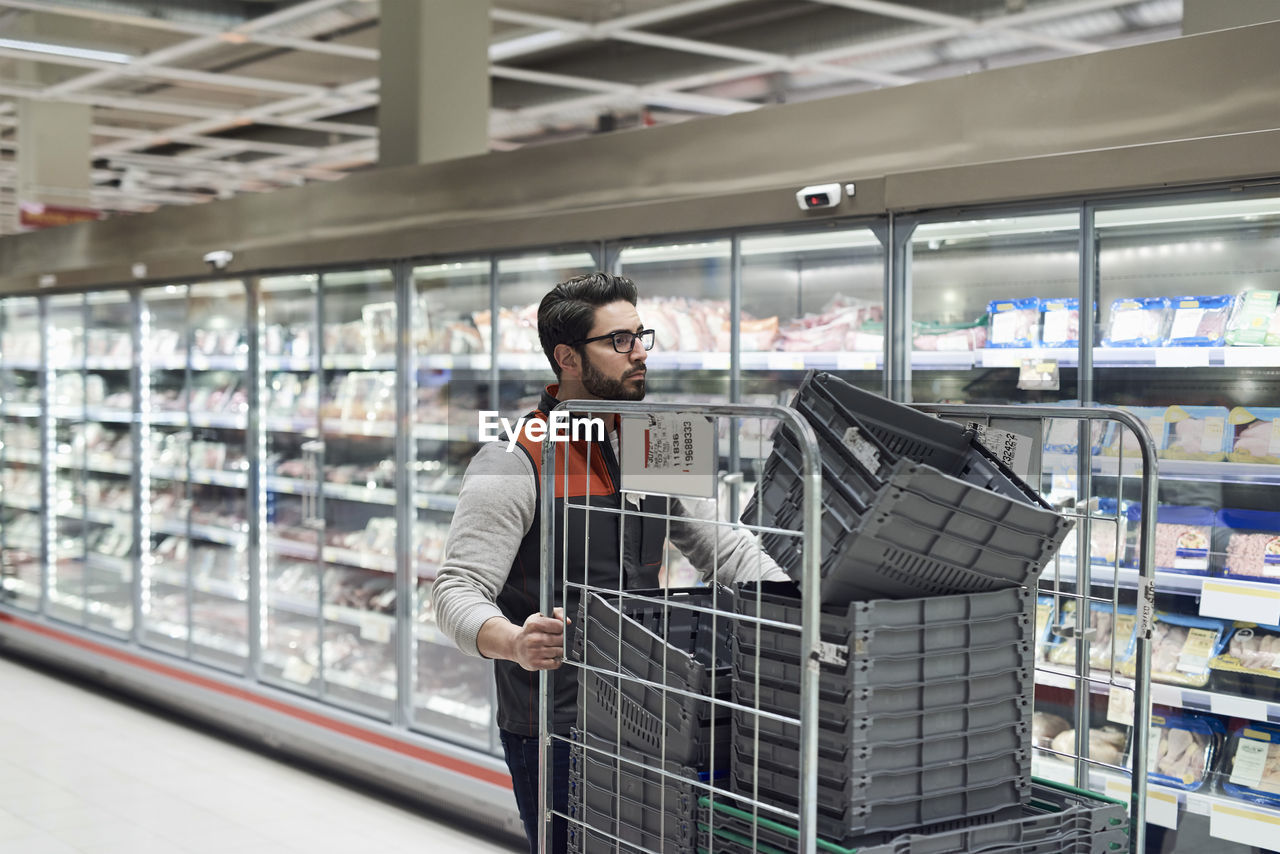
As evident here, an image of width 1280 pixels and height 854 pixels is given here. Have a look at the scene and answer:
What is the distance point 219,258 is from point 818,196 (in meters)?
3.33

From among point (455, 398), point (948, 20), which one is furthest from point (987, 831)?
point (948, 20)

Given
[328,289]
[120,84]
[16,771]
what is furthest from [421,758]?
[120,84]

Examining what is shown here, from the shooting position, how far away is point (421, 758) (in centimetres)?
463

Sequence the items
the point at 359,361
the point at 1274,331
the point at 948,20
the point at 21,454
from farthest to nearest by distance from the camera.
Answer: the point at 21,454, the point at 948,20, the point at 359,361, the point at 1274,331

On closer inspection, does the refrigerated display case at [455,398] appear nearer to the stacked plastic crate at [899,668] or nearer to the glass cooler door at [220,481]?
the glass cooler door at [220,481]

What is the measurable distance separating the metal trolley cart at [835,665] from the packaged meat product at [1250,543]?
49.0 inches

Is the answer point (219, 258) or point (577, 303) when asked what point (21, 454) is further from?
point (577, 303)

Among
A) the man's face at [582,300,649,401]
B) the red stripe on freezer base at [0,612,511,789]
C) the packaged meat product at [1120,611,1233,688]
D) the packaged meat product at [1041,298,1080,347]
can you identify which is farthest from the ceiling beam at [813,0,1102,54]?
the man's face at [582,300,649,401]

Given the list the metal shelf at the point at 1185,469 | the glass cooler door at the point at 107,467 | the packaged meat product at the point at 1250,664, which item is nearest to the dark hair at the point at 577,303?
the metal shelf at the point at 1185,469

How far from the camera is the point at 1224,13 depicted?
124 inches

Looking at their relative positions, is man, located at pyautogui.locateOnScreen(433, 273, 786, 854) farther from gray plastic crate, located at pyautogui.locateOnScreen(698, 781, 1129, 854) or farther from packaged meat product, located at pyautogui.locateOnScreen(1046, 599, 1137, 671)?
packaged meat product, located at pyautogui.locateOnScreen(1046, 599, 1137, 671)

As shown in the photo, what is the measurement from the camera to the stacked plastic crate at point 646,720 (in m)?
1.78

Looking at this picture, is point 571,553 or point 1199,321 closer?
point 571,553

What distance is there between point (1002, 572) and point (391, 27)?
449 centimetres
